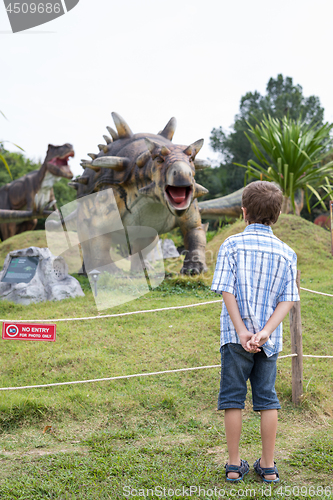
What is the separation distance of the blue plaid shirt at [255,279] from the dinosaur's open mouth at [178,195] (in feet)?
8.76

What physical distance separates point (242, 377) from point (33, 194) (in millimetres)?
7091

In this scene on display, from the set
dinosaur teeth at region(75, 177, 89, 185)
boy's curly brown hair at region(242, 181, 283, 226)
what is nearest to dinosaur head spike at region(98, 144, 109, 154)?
dinosaur teeth at region(75, 177, 89, 185)

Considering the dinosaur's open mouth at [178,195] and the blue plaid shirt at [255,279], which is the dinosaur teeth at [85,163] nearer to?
the dinosaur's open mouth at [178,195]

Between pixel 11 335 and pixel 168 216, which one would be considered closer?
pixel 11 335

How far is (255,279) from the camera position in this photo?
1.85 meters

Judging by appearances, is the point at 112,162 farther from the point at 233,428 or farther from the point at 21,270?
the point at 233,428

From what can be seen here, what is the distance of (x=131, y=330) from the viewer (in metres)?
4.16

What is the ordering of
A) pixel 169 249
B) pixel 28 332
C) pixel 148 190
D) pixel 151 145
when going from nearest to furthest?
1. pixel 28 332
2. pixel 151 145
3. pixel 148 190
4. pixel 169 249

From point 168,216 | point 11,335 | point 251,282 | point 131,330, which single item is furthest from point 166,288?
point 251,282

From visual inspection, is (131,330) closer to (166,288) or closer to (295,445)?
(166,288)

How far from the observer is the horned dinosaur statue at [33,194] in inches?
295

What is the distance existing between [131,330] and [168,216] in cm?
198

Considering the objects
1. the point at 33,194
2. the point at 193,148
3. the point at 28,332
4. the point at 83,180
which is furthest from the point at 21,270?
the point at 33,194

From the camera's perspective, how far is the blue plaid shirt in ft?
6.01
